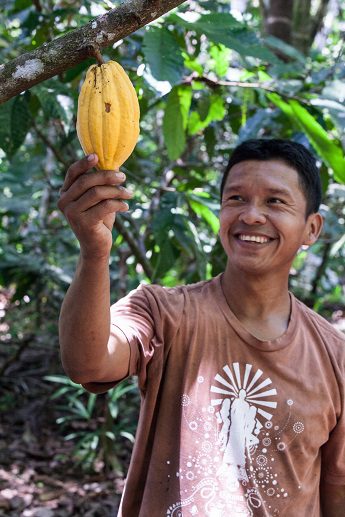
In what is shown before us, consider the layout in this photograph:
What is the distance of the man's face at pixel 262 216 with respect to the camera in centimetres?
141

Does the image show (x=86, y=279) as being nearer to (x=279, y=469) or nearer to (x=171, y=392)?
(x=171, y=392)

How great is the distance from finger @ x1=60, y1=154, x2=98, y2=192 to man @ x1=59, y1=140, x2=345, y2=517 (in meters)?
0.35

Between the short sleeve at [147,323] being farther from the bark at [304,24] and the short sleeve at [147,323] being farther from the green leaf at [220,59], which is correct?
the bark at [304,24]

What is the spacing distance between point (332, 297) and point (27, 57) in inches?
244

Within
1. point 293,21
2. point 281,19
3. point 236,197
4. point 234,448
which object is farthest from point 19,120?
point 293,21

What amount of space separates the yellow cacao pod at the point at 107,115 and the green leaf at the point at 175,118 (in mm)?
1061

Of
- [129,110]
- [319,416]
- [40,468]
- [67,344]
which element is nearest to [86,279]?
[67,344]

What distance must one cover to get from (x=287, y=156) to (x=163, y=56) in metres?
0.37

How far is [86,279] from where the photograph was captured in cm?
101

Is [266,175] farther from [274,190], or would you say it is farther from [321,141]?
[321,141]

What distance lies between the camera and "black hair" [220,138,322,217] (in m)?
1.49

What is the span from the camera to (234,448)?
4.30 feet

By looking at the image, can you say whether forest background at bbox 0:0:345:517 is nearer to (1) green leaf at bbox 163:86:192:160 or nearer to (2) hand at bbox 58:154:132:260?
(1) green leaf at bbox 163:86:192:160

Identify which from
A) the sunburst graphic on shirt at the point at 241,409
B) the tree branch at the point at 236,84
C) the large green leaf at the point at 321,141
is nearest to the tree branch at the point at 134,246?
the tree branch at the point at 236,84
